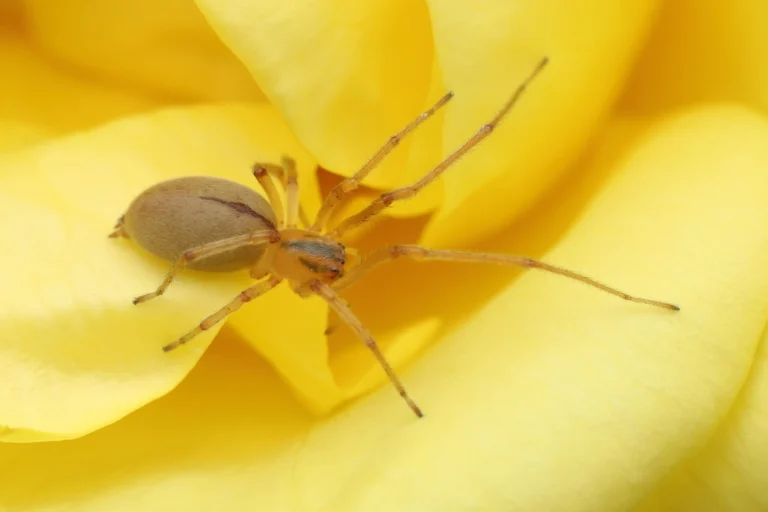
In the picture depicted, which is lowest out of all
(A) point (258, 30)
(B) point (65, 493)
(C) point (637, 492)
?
(C) point (637, 492)

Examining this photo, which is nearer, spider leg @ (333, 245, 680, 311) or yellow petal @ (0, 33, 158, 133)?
spider leg @ (333, 245, 680, 311)

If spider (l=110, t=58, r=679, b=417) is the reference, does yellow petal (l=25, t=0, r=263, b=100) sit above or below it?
above

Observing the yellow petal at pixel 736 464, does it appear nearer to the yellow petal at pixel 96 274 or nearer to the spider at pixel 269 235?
the spider at pixel 269 235

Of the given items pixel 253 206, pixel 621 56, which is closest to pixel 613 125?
pixel 621 56

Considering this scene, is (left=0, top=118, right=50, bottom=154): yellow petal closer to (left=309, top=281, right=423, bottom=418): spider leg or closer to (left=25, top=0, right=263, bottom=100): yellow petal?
(left=25, top=0, right=263, bottom=100): yellow petal

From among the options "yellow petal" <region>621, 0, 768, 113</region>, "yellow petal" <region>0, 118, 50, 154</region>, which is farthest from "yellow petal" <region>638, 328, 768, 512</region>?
"yellow petal" <region>0, 118, 50, 154</region>

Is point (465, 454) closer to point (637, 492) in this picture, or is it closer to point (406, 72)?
point (637, 492)

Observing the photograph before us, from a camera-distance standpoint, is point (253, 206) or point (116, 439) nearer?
point (116, 439)
